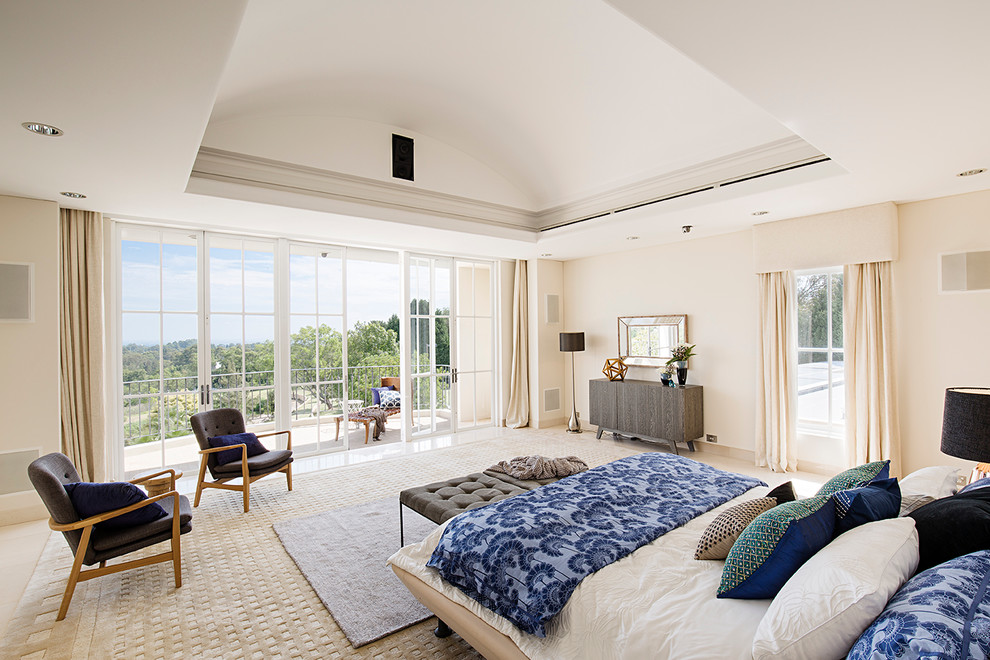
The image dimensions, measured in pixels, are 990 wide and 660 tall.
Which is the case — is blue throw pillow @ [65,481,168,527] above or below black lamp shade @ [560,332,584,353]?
below

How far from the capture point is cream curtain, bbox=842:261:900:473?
4.26m

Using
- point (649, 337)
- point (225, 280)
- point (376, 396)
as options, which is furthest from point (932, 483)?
point (376, 396)

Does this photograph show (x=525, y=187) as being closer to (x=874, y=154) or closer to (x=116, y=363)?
(x=874, y=154)

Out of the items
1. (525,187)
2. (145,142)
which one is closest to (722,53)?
(145,142)

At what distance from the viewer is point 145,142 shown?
280 cm

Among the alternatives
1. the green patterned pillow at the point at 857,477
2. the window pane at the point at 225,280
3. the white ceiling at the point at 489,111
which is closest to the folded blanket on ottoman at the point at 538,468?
the green patterned pillow at the point at 857,477

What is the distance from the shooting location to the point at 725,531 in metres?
1.89

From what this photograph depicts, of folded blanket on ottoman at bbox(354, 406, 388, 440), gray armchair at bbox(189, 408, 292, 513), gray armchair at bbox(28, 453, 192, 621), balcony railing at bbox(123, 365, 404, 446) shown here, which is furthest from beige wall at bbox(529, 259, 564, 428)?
gray armchair at bbox(28, 453, 192, 621)

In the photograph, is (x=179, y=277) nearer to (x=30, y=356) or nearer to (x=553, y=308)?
(x=30, y=356)

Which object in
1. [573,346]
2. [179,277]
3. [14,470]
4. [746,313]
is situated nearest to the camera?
[14,470]

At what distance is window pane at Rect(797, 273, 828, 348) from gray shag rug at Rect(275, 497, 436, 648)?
4173 mm

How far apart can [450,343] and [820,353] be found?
14.5ft

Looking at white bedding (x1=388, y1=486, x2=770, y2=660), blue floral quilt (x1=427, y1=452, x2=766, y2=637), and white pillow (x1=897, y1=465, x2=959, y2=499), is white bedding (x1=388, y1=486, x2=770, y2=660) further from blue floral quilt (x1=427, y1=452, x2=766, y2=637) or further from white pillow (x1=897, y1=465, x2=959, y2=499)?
white pillow (x1=897, y1=465, x2=959, y2=499)

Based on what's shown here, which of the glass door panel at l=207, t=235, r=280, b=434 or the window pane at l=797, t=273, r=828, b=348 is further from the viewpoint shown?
the glass door panel at l=207, t=235, r=280, b=434
